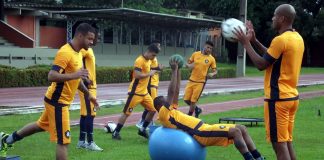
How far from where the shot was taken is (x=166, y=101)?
9.10 metres

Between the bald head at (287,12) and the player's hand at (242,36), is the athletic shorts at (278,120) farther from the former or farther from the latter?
the bald head at (287,12)

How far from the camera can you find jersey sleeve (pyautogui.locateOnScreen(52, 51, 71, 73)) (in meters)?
8.14

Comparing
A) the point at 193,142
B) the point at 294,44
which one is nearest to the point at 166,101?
the point at 193,142

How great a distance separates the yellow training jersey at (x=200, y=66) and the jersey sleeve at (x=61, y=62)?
8404mm

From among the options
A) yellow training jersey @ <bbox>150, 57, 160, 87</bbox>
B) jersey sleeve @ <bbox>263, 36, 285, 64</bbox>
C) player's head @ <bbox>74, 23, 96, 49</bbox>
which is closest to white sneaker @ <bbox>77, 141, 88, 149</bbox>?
yellow training jersey @ <bbox>150, 57, 160, 87</bbox>

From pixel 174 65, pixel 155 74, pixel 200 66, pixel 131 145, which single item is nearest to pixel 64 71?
pixel 174 65

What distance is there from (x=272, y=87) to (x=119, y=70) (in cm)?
2828

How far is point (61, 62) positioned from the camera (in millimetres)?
8172

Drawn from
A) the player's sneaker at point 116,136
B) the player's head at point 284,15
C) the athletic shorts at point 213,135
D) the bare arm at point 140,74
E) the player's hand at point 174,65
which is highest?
the player's head at point 284,15

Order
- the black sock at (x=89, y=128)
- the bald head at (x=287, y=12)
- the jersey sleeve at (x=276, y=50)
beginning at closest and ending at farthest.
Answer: the jersey sleeve at (x=276, y=50), the bald head at (x=287, y=12), the black sock at (x=89, y=128)

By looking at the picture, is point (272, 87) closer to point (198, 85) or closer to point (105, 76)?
point (198, 85)

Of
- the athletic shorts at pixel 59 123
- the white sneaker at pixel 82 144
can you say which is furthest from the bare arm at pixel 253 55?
the white sneaker at pixel 82 144

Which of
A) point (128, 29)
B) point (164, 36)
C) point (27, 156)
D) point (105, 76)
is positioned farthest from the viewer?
point (164, 36)

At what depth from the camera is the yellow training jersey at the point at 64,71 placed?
820 centimetres
